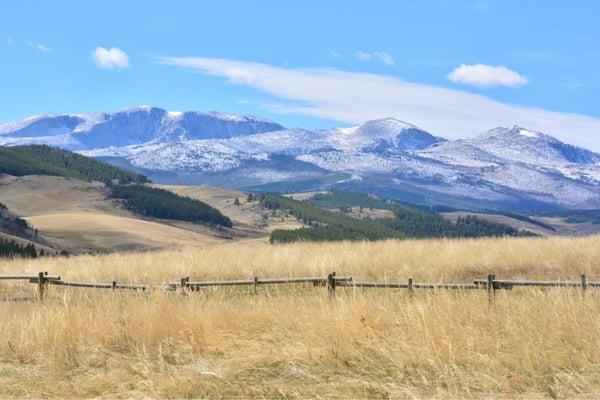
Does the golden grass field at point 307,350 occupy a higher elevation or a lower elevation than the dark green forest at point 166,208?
higher

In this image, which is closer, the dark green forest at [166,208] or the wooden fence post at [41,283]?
the wooden fence post at [41,283]

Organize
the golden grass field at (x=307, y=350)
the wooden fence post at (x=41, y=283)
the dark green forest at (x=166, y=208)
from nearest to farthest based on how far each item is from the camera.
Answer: the golden grass field at (x=307, y=350) → the wooden fence post at (x=41, y=283) → the dark green forest at (x=166, y=208)

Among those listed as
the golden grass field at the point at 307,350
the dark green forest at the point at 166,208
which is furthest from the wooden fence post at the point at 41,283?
the dark green forest at the point at 166,208

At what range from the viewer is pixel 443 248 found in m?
24.6

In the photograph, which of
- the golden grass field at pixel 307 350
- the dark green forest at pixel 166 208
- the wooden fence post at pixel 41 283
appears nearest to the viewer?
the golden grass field at pixel 307 350

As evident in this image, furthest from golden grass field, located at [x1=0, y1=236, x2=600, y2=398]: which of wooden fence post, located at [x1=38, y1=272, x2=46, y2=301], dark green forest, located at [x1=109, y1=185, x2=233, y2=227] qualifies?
dark green forest, located at [x1=109, y1=185, x2=233, y2=227]

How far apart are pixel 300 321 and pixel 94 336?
9.51 feet

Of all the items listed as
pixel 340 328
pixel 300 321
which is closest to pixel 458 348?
pixel 340 328

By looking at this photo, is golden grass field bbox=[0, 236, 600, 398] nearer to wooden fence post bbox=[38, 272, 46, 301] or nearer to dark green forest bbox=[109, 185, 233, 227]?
wooden fence post bbox=[38, 272, 46, 301]

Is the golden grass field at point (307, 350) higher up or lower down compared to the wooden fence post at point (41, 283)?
higher up

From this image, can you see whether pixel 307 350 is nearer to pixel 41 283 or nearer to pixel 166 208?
pixel 41 283

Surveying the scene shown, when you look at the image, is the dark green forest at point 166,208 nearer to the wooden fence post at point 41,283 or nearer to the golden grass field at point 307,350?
the wooden fence post at point 41,283

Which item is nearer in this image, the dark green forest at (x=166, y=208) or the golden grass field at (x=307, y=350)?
the golden grass field at (x=307, y=350)

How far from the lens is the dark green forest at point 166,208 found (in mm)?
178375
